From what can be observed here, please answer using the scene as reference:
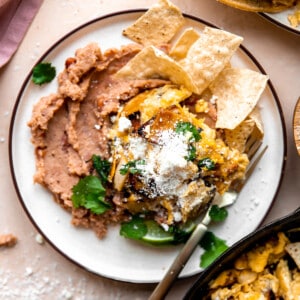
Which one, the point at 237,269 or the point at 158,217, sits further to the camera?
the point at 158,217

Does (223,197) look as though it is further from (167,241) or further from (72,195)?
(72,195)

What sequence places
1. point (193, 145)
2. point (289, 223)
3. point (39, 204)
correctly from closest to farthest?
point (289, 223) → point (193, 145) → point (39, 204)

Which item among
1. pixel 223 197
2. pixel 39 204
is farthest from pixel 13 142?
pixel 223 197

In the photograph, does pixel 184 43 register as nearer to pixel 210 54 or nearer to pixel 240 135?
pixel 210 54

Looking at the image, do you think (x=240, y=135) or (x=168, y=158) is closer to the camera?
(x=168, y=158)

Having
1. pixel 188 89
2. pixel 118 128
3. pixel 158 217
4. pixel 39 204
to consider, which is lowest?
pixel 39 204

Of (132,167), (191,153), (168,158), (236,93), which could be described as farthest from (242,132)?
(132,167)

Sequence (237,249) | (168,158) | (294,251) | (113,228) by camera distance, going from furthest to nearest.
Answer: (113,228)
(168,158)
(294,251)
(237,249)
